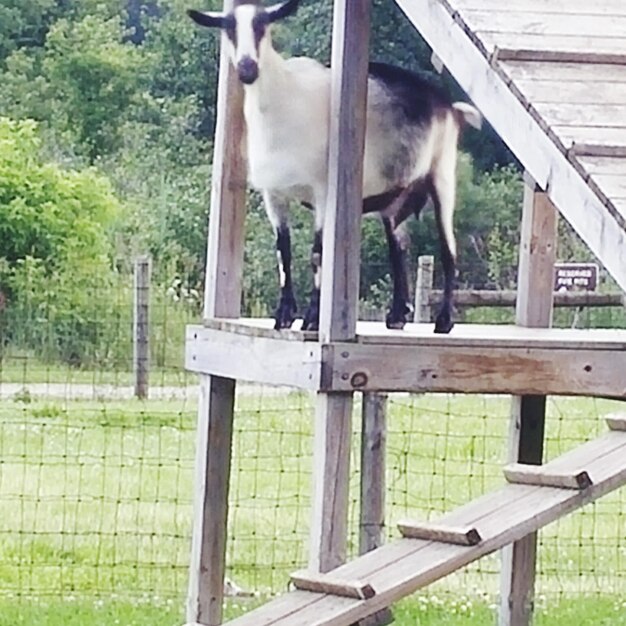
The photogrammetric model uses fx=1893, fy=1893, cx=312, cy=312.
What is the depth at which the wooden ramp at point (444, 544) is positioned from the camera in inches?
217

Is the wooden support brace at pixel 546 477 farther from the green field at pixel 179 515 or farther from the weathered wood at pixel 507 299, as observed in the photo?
the weathered wood at pixel 507 299

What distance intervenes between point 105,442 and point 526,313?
660 cm

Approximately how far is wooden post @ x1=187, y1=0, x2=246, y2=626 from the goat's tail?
0.84m

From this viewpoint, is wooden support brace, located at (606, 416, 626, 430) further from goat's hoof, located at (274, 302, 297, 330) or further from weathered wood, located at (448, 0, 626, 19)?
weathered wood, located at (448, 0, 626, 19)

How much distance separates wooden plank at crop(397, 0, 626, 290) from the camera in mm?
3941

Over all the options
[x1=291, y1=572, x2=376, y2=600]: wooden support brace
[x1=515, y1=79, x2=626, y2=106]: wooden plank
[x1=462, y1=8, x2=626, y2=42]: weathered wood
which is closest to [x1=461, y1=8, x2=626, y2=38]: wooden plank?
[x1=462, y1=8, x2=626, y2=42]: weathered wood

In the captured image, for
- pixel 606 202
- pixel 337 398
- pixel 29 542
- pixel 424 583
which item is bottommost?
pixel 29 542

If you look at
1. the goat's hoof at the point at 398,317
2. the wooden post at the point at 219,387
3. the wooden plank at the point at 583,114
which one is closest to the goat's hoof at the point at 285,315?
the goat's hoof at the point at 398,317

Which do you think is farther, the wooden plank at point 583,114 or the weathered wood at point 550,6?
the weathered wood at point 550,6

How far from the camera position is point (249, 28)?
6.52 metres

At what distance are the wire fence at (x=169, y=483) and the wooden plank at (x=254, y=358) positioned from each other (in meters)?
1.52

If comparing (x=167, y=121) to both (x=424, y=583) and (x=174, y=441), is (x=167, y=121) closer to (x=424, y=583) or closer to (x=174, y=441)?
(x=174, y=441)

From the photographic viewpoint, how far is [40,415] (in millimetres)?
14758

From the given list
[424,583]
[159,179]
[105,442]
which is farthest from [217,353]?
[159,179]
